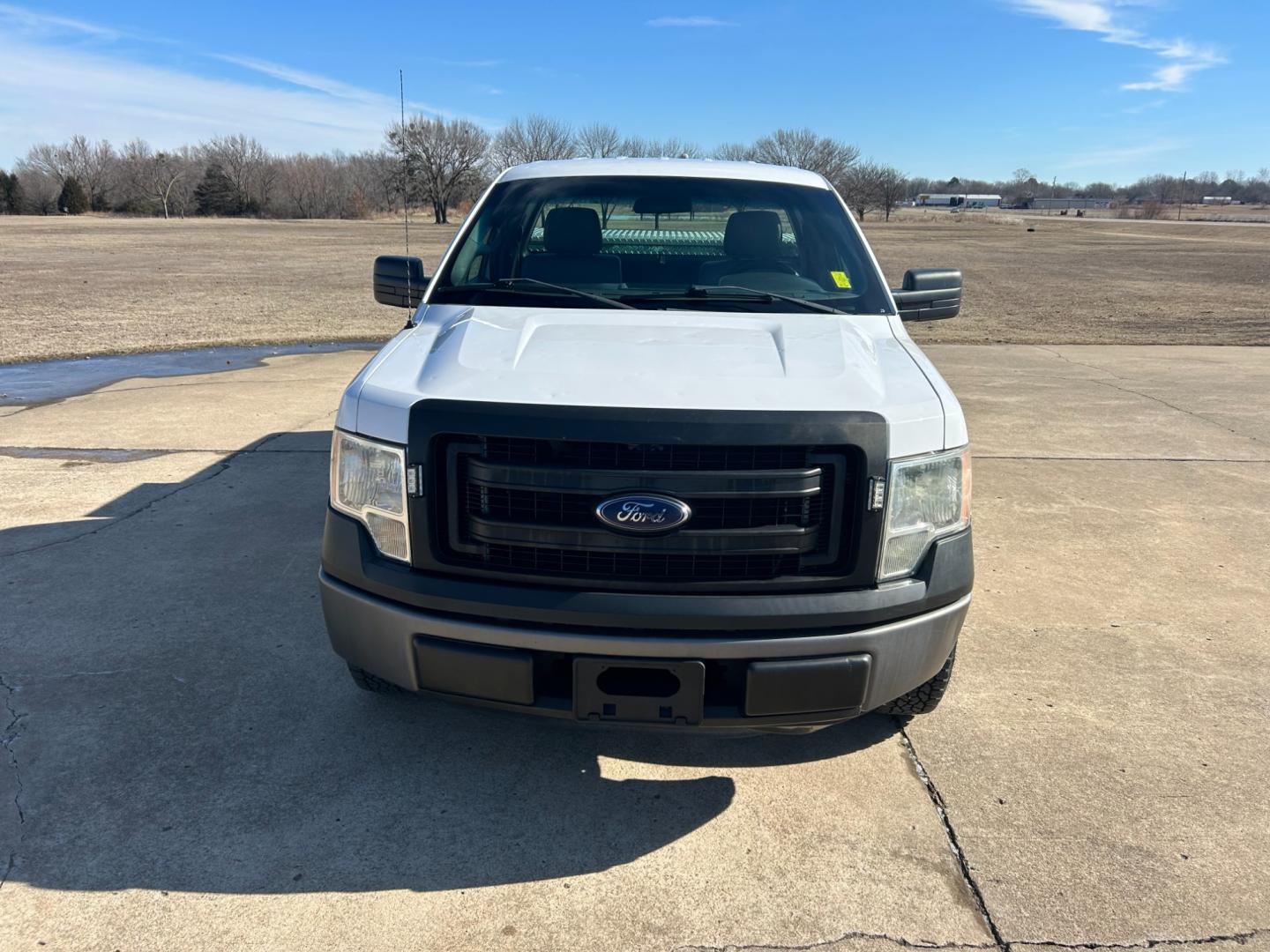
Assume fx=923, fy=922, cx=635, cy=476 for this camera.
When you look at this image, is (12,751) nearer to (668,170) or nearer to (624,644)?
(624,644)

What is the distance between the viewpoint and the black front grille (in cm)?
249

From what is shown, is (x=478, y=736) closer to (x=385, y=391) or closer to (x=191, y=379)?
(x=385, y=391)

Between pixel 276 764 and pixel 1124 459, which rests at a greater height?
pixel 1124 459

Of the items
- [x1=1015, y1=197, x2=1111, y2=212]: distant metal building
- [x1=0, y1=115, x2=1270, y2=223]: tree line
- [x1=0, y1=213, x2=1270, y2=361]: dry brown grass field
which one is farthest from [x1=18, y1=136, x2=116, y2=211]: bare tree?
[x1=1015, y1=197, x2=1111, y2=212]: distant metal building

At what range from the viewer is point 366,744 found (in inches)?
124

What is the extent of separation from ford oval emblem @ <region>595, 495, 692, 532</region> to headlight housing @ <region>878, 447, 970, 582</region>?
0.59m

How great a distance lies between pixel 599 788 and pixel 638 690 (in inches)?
25.0

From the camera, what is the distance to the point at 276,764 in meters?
3.02

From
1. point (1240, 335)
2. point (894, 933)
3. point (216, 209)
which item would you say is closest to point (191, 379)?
point (894, 933)

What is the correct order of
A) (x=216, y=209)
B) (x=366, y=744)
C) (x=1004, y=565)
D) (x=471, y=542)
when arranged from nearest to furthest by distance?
(x=471, y=542)
(x=366, y=744)
(x=1004, y=565)
(x=216, y=209)

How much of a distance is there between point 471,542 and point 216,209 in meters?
93.8

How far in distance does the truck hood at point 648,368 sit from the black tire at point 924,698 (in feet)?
2.72

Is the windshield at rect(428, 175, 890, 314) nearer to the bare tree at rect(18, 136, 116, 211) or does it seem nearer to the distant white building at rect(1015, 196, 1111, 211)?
the bare tree at rect(18, 136, 116, 211)

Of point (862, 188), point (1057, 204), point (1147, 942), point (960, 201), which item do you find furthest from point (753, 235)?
point (1057, 204)
